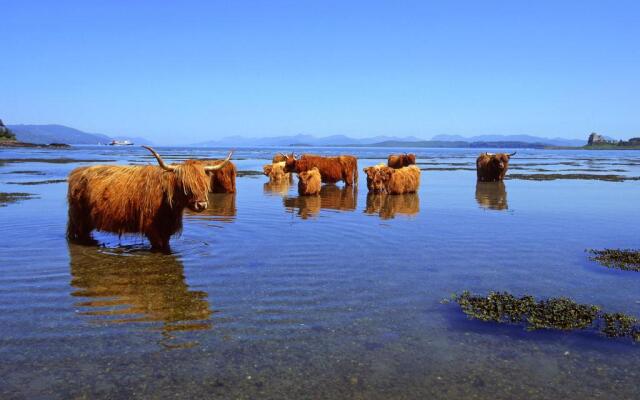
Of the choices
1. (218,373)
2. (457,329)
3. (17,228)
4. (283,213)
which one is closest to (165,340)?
(218,373)

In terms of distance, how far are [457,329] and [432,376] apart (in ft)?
3.58

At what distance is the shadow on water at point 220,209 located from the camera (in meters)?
11.9

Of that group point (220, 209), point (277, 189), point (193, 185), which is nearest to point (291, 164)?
point (277, 189)

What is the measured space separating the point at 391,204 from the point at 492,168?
40.6ft

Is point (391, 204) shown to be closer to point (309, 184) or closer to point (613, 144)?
point (309, 184)

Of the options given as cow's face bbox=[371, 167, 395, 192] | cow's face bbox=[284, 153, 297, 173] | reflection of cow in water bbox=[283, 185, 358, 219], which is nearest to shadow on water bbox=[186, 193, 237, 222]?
reflection of cow in water bbox=[283, 185, 358, 219]

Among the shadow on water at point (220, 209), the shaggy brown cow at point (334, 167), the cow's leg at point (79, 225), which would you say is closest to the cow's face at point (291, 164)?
the shaggy brown cow at point (334, 167)

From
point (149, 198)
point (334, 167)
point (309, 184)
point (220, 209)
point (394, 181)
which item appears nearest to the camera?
point (149, 198)

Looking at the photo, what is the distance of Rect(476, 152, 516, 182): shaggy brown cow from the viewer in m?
25.5

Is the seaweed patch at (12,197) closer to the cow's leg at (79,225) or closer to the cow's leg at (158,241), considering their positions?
the cow's leg at (79,225)

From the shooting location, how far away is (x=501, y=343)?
14.9 ft

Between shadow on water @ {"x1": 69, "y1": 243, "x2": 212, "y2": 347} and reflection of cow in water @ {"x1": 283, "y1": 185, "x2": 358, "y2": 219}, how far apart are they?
5.24 m

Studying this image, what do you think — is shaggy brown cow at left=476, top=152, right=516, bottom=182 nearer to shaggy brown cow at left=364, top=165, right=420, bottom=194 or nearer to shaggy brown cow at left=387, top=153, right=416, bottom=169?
shaggy brown cow at left=387, top=153, right=416, bottom=169

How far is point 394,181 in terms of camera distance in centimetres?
1830
